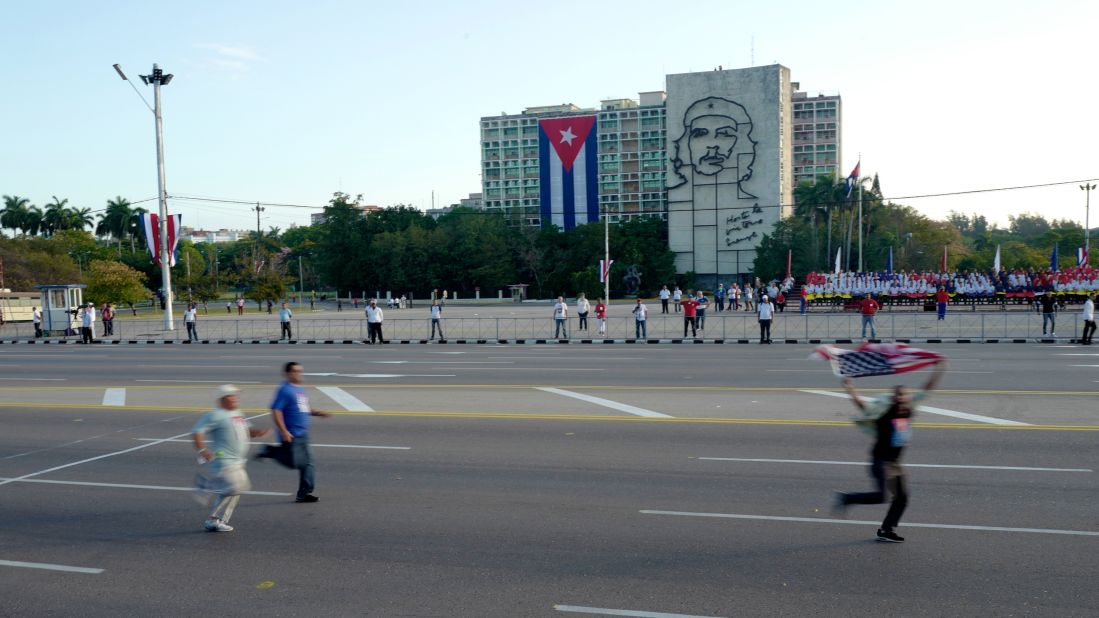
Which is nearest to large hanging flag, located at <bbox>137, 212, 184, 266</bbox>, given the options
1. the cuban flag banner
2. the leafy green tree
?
the leafy green tree

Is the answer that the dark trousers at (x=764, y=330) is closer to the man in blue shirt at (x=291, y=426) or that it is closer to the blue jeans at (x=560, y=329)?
the blue jeans at (x=560, y=329)

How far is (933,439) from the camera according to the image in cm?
1217

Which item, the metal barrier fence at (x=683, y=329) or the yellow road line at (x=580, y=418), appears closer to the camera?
the yellow road line at (x=580, y=418)

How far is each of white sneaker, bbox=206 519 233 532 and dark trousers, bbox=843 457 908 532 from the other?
6.05 meters

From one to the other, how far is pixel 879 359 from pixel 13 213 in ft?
440

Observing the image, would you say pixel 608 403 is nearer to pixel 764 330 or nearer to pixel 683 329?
pixel 764 330

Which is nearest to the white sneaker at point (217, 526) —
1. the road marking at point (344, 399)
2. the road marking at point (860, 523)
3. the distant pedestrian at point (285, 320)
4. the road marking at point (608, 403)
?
the road marking at point (860, 523)

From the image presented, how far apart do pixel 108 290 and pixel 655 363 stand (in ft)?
174

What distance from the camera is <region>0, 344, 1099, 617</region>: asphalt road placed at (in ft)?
21.8

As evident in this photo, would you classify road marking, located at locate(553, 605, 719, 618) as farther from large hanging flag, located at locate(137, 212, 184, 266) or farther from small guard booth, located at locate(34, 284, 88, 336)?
small guard booth, located at locate(34, 284, 88, 336)

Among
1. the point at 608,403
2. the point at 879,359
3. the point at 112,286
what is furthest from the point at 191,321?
the point at 879,359

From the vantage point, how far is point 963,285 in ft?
158

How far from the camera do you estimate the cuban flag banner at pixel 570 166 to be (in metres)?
97.9

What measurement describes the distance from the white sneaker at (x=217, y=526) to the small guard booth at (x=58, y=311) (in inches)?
1583
